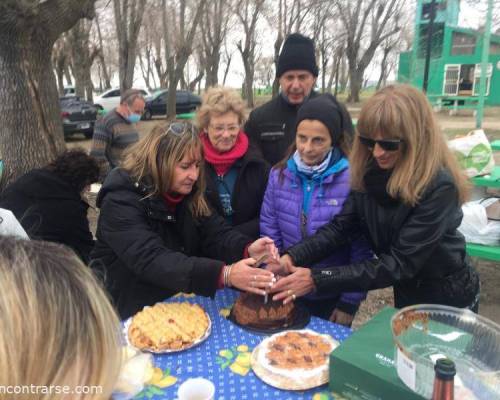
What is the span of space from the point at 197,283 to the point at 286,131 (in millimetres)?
1671

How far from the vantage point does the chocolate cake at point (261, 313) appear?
5.68 feet

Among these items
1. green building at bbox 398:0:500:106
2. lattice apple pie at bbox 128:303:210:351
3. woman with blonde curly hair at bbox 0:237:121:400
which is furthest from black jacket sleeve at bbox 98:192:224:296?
green building at bbox 398:0:500:106

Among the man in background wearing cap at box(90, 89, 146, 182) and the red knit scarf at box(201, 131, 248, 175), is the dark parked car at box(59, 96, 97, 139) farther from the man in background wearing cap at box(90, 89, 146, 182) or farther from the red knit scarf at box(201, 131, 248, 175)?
the red knit scarf at box(201, 131, 248, 175)

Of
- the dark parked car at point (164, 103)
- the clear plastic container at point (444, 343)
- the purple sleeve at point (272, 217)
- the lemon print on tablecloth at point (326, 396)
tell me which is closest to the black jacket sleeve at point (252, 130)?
the purple sleeve at point (272, 217)

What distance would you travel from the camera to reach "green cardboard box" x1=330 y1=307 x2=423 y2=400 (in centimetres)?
119

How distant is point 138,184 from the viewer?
191cm

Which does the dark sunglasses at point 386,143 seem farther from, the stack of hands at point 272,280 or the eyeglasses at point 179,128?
the eyeglasses at point 179,128

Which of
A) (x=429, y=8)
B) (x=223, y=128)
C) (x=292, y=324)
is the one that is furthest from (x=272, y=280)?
(x=429, y=8)

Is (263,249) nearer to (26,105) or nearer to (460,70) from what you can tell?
(26,105)

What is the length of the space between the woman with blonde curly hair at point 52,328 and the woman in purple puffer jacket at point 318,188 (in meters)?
1.47

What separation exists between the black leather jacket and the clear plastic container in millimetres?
336

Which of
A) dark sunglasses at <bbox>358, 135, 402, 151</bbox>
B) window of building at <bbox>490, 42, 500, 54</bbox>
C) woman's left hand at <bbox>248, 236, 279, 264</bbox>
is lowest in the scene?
woman's left hand at <bbox>248, 236, 279, 264</bbox>

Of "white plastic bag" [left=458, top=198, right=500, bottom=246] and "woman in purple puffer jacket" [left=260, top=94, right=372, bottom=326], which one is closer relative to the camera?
"woman in purple puffer jacket" [left=260, top=94, right=372, bottom=326]

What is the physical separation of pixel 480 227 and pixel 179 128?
259 centimetres
